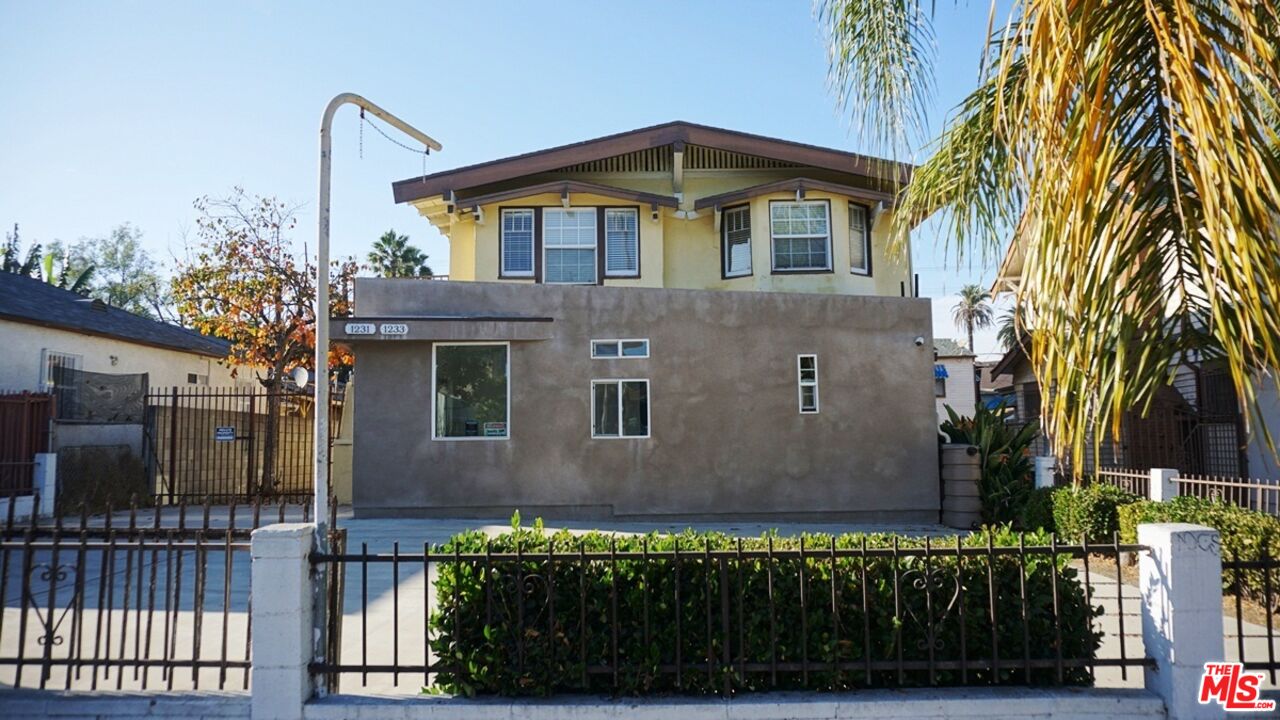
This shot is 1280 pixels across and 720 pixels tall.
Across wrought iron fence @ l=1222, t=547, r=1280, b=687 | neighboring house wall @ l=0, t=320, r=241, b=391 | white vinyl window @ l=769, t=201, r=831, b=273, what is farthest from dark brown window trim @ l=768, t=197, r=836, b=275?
neighboring house wall @ l=0, t=320, r=241, b=391

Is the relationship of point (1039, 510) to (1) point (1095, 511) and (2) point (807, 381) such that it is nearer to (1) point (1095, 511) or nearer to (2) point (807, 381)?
(1) point (1095, 511)

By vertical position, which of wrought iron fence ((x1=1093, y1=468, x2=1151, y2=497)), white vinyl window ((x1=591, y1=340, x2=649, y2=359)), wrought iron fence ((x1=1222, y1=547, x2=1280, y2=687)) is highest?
white vinyl window ((x1=591, y1=340, x2=649, y2=359))

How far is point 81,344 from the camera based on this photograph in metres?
20.4

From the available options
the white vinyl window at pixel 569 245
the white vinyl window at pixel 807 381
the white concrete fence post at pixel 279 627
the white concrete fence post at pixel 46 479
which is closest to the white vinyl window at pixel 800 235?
the white vinyl window at pixel 807 381

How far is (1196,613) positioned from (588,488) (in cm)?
1097

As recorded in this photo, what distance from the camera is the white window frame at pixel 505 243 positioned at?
1789cm

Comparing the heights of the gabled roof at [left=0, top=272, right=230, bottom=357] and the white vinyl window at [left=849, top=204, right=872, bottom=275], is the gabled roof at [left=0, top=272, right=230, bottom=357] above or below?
below

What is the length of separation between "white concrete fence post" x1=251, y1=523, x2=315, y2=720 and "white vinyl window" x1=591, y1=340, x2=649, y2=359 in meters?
10.4

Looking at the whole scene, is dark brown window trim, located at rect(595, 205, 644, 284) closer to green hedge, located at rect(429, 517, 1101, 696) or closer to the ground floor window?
the ground floor window

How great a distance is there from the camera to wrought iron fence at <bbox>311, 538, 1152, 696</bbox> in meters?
5.13

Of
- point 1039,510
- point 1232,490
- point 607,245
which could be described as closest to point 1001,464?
point 1039,510

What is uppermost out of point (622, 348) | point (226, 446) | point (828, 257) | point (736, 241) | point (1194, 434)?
point (736, 241)

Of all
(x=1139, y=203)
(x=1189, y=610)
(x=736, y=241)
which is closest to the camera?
(x=1139, y=203)

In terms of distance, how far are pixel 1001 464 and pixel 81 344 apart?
20001 millimetres
